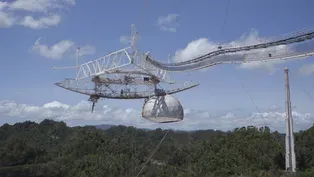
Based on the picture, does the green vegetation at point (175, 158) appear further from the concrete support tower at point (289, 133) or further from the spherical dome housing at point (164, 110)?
the spherical dome housing at point (164, 110)

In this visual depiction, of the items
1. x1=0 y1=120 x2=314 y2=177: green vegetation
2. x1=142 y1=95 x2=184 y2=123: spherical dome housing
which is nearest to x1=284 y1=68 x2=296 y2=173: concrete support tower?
x1=0 y1=120 x2=314 y2=177: green vegetation

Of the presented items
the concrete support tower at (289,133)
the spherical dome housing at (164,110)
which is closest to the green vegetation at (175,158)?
the concrete support tower at (289,133)

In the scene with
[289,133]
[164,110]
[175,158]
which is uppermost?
[164,110]

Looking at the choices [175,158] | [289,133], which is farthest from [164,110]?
[175,158]

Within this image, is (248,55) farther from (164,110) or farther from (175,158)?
(175,158)

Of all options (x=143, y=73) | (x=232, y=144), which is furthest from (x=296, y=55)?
(x=232, y=144)

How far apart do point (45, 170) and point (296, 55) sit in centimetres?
5374

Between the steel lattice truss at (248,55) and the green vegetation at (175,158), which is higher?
the steel lattice truss at (248,55)

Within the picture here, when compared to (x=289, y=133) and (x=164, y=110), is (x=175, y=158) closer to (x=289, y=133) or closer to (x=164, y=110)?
(x=164, y=110)

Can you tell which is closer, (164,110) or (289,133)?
(289,133)

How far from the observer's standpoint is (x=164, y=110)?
26.5 meters

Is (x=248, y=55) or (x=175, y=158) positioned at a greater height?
(x=248, y=55)

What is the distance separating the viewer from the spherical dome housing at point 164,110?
2652 centimetres

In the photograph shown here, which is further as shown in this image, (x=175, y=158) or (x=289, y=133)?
(x=175, y=158)
